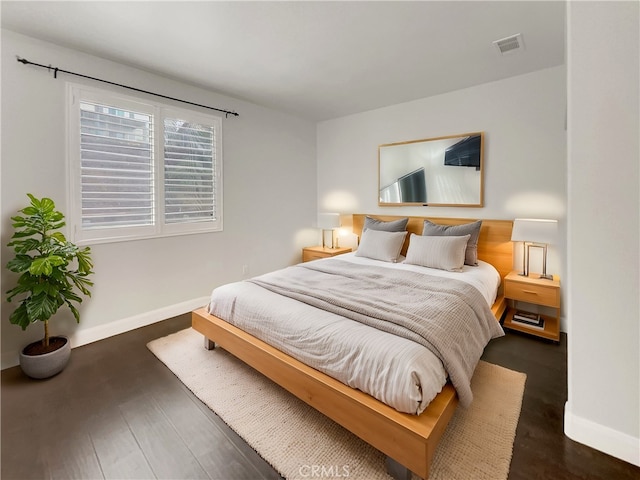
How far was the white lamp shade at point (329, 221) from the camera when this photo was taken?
439cm

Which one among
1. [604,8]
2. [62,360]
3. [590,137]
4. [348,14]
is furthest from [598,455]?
[62,360]

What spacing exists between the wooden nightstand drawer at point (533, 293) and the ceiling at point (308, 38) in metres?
2.05

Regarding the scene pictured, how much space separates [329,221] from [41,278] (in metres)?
3.14

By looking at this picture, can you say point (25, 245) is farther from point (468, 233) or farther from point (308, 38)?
point (468, 233)

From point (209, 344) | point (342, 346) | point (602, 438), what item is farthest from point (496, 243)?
point (209, 344)

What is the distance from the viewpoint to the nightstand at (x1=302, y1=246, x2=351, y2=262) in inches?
170

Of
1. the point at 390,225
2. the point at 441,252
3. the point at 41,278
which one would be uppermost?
the point at 390,225

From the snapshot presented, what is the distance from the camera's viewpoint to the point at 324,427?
174 cm

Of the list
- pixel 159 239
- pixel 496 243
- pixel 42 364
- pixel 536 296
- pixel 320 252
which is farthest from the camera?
pixel 320 252

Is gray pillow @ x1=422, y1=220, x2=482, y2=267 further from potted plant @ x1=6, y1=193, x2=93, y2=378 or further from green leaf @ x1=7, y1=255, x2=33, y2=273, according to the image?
A: green leaf @ x1=7, y1=255, x2=33, y2=273

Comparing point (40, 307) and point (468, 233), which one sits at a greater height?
point (468, 233)

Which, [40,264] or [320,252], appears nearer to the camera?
[40,264]

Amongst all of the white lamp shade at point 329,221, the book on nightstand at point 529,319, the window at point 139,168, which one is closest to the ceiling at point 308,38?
the window at point 139,168

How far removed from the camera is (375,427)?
144cm
